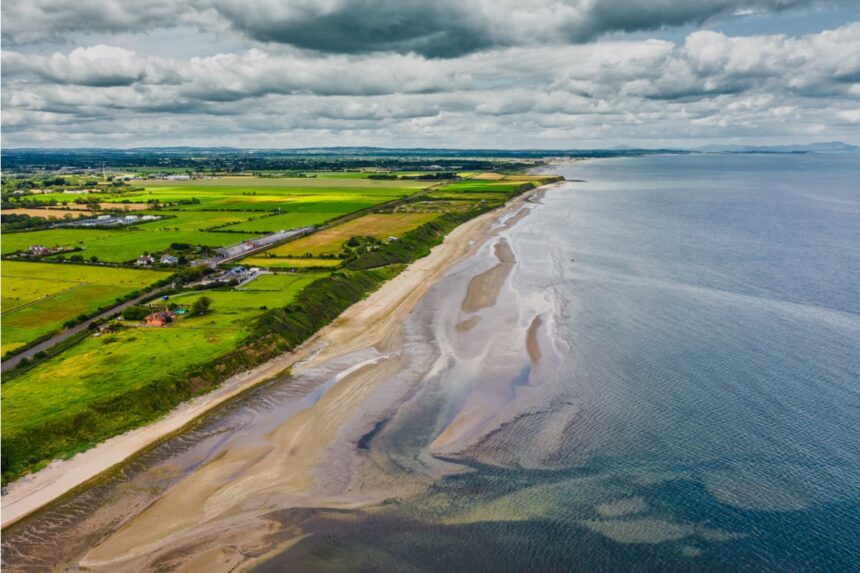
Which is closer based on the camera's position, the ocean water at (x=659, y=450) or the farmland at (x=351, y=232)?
the ocean water at (x=659, y=450)

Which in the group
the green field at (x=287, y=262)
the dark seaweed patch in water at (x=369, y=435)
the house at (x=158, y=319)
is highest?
the green field at (x=287, y=262)

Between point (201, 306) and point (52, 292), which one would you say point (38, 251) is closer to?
point (52, 292)

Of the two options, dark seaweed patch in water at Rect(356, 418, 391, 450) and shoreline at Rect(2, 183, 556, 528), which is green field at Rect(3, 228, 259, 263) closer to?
Result: shoreline at Rect(2, 183, 556, 528)

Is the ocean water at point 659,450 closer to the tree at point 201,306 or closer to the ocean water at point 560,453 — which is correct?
the ocean water at point 560,453

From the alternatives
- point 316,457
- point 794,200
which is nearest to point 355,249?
point 316,457

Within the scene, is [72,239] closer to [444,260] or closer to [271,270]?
[271,270]

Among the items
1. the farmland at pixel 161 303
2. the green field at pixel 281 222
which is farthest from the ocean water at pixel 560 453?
the green field at pixel 281 222
